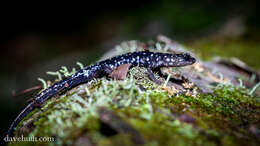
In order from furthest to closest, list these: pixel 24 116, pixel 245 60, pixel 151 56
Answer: pixel 245 60 → pixel 151 56 → pixel 24 116

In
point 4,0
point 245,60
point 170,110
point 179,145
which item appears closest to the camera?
point 179,145

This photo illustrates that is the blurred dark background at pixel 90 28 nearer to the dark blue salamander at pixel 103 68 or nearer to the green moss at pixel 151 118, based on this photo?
the dark blue salamander at pixel 103 68

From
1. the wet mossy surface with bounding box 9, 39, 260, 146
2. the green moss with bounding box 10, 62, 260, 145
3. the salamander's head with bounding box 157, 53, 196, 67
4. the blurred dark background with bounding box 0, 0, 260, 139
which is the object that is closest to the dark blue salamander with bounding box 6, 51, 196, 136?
→ the salamander's head with bounding box 157, 53, 196, 67

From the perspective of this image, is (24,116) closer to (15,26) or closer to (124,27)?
(124,27)

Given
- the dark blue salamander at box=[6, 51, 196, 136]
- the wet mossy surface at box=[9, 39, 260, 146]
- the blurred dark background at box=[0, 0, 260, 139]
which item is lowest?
the wet mossy surface at box=[9, 39, 260, 146]

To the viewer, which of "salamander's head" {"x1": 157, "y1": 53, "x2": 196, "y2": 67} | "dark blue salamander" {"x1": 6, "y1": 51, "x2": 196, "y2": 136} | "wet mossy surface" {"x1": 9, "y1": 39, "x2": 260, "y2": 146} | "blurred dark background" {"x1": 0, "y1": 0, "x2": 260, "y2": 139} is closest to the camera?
"wet mossy surface" {"x1": 9, "y1": 39, "x2": 260, "y2": 146}

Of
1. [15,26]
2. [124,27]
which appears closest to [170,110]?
[124,27]

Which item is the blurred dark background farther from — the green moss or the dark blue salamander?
the green moss
